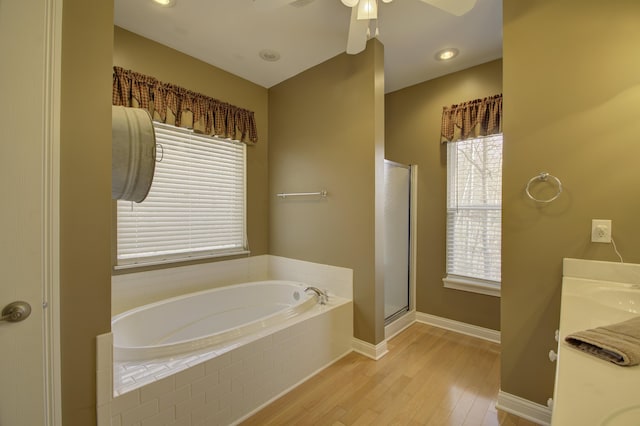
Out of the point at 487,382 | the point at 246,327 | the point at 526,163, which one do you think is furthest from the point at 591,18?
the point at 246,327

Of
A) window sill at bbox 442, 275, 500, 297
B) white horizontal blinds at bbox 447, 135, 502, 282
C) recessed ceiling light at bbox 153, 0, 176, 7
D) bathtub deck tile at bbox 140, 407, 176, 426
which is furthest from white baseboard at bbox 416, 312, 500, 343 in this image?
recessed ceiling light at bbox 153, 0, 176, 7

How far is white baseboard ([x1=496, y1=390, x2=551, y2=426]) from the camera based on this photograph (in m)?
1.57

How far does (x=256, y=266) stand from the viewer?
307 cm

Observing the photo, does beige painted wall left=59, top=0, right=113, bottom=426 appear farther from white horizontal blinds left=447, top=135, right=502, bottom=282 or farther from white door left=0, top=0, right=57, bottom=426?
white horizontal blinds left=447, top=135, right=502, bottom=282

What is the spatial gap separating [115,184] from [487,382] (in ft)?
8.66

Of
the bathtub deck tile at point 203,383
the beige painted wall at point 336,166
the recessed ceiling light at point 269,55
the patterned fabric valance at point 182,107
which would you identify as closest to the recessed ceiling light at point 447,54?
the beige painted wall at point 336,166

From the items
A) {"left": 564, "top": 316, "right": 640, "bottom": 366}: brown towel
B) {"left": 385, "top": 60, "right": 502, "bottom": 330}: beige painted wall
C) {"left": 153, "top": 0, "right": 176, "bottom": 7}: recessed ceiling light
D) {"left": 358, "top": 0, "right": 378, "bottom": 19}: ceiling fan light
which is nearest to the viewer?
{"left": 564, "top": 316, "right": 640, "bottom": 366}: brown towel

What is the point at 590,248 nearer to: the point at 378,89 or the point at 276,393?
the point at 378,89

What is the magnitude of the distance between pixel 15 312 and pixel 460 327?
3204 millimetres

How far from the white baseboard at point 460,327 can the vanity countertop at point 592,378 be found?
1.62 metres

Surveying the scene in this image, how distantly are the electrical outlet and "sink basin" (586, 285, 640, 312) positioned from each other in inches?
9.4

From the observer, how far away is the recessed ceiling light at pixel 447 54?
2424 mm

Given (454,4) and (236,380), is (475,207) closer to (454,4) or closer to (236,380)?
(454,4)

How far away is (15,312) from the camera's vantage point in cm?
89
